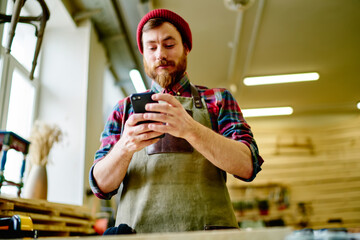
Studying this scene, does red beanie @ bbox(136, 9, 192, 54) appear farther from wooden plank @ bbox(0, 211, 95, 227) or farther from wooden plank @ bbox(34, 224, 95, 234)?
wooden plank @ bbox(34, 224, 95, 234)

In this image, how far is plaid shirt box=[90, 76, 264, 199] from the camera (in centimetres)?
136

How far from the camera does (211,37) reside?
4.86 metres

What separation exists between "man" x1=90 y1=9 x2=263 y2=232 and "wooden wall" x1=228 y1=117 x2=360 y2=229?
5759mm

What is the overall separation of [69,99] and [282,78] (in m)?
3.57

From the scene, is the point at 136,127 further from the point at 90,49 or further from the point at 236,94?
the point at 236,94

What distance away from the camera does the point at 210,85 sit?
6508 millimetres

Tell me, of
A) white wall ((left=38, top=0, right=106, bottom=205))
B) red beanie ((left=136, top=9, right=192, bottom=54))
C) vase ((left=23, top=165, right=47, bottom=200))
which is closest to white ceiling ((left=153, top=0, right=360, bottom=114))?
white wall ((left=38, top=0, right=106, bottom=205))

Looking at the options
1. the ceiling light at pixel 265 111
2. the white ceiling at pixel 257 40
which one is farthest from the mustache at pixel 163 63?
the ceiling light at pixel 265 111

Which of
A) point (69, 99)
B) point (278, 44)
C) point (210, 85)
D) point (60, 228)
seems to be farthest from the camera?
point (210, 85)

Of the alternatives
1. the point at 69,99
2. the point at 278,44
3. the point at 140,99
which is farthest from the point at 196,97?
the point at 278,44

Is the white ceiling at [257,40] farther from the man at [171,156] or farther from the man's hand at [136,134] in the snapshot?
the man's hand at [136,134]

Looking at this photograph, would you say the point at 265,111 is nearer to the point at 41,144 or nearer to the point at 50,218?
the point at 41,144

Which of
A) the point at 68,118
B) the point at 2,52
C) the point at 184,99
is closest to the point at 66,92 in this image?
the point at 68,118

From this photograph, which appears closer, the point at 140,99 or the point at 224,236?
the point at 224,236
